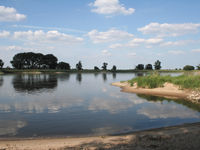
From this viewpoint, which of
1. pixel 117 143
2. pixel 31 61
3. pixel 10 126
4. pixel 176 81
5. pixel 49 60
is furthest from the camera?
pixel 49 60

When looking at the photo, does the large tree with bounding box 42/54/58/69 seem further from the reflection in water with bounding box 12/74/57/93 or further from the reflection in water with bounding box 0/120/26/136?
the reflection in water with bounding box 0/120/26/136

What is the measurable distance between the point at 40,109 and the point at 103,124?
9396mm

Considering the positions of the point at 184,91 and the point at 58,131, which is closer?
the point at 58,131

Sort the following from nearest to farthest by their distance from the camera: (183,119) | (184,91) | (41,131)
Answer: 1. (41,131)
2. (183,119)
3. (184,91)

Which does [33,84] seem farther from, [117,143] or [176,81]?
[117,143]

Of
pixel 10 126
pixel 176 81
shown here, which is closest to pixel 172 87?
pixel 176 81

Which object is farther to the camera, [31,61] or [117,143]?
[31,61]

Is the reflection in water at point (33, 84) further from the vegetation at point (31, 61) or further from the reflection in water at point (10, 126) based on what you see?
the vegetation at point (31, 61)

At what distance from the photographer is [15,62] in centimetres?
18288

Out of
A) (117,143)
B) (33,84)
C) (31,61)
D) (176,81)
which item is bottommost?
(117,143)

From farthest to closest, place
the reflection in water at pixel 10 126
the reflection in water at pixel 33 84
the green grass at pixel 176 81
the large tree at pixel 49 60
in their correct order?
the large tree at pixel 49 60, the reflection in water at pixel 33 84, the green grass at pixel 176 81, the reflection in water at pixel 10 126

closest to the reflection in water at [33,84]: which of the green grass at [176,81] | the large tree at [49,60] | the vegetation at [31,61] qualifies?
the green grass at [176,81]

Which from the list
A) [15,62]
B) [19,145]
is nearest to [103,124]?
[19,145]

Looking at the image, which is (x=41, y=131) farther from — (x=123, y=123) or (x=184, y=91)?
(x=184, y=91)
